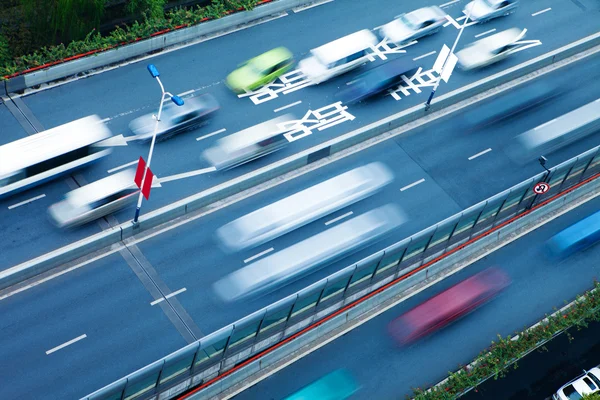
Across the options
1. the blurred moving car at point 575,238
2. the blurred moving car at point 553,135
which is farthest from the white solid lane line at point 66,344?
the blurred moving car at point 553,135

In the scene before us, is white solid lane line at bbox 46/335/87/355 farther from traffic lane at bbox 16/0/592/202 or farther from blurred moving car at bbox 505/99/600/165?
blurred moving car at bbox 505/99/600/165

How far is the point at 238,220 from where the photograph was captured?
42.0m

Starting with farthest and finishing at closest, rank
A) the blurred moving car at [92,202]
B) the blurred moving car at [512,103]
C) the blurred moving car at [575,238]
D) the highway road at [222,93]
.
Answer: the blurred moving car at [512,103] < the blurred moving car at [575,238] < the highway road at [222,93] < the blurred moving car at [92,202]

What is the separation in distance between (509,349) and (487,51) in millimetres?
20868

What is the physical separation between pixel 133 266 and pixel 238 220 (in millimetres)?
5635

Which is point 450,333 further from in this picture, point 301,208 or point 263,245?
point 263,245

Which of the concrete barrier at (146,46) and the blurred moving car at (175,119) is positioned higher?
the concrete barrier at (146,46)

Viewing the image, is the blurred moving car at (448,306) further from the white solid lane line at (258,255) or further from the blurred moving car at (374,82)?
the blurred moving car at (374,82)

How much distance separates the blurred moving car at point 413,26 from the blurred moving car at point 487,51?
2.55m

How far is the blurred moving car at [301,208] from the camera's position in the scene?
41.6m

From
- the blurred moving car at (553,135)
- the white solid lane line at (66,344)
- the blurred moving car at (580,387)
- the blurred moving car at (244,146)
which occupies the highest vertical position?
the blurred moving car at (244,146)

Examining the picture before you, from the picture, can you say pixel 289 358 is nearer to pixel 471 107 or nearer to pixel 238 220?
pixel 238 220

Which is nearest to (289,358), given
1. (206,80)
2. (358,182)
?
(358,182)

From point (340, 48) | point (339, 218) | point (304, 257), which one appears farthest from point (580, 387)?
point (340, 48)
